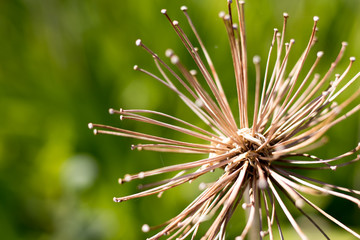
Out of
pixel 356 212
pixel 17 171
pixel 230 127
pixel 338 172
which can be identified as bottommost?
pixel 356 212

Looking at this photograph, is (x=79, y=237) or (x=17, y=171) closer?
(x=79, y=237)

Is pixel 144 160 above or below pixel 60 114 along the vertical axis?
below

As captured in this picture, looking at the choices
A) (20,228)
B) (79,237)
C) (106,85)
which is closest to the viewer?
(79,237)

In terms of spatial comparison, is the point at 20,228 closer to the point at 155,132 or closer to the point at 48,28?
the point at 155,132

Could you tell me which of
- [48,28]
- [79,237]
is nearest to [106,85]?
[48,28]

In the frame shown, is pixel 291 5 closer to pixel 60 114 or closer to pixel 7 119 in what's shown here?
pixel 60 114

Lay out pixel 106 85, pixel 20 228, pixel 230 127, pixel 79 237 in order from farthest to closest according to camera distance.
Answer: pixel 106 85
pixel 20 228
pixel 79 237
pixel 230 127
